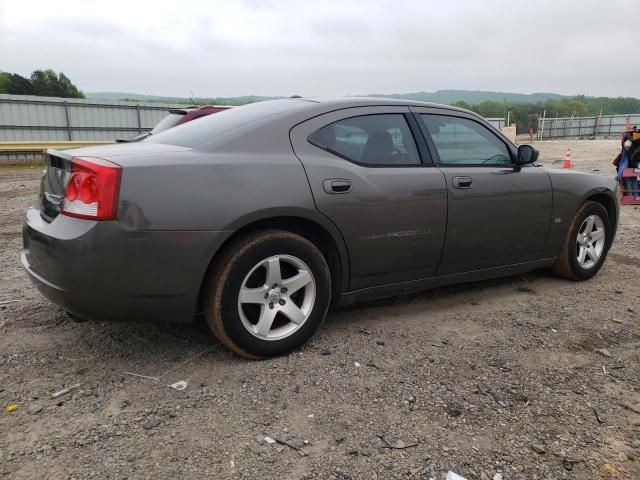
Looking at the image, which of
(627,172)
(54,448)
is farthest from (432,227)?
(627,172)

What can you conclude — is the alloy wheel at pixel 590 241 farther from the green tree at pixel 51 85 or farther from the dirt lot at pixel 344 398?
the green tree at pixel 51 85

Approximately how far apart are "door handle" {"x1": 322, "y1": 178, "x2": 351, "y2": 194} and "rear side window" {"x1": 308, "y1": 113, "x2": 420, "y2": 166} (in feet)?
0.61

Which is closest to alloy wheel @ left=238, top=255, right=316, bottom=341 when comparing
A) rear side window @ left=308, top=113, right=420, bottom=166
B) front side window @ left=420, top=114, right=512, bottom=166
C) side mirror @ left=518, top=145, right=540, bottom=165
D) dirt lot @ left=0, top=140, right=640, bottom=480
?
dirt lot @ left=0, top=140, right=640, bottom=480

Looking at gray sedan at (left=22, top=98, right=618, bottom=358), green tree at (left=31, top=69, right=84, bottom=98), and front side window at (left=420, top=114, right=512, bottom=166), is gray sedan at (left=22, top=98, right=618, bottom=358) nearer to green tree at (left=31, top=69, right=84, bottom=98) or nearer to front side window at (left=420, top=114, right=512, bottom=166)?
front side window at (left=420, top=114, right=512, bottom=166)

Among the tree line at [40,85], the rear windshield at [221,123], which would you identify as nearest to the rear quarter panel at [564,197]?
the rear windshield at [221,123]

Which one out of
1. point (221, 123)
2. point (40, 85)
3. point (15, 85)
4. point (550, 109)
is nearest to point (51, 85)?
point (40, 85)

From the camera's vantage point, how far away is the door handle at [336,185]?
3.15 metres

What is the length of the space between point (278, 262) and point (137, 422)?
1078 millimetres

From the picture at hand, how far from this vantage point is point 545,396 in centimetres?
274

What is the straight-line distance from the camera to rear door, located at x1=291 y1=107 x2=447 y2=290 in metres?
3.20

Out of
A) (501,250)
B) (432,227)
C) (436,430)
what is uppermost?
(432,227)

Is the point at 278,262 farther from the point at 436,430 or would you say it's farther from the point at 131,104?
the point at 131,104

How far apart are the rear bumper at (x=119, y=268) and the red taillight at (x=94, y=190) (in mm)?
48

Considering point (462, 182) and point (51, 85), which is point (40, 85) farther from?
point (462, 182)
